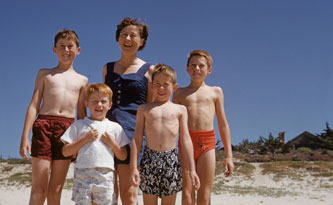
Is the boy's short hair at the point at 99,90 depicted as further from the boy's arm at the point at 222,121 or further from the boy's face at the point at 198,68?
the boy's arm at the point at 222,121

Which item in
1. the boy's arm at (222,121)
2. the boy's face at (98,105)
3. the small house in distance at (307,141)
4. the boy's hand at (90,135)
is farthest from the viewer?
the small house in distance at (307,141)

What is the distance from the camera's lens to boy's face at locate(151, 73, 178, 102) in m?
3.56

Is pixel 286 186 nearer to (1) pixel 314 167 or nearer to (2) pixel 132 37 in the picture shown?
(1) pixel 314 167

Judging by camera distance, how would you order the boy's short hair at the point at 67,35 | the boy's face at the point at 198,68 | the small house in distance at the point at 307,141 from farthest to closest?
the small house in distance at the point at 307,141, the boy's face at the point at 198,68, the boy's short hair at the point at 67,35

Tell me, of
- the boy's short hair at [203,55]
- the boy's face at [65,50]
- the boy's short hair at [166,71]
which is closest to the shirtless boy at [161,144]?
the boy's short hair at [166,71]

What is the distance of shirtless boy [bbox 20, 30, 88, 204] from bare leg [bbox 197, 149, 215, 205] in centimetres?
156

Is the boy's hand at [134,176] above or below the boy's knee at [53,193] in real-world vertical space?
above

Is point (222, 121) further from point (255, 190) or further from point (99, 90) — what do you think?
point (255, 190)

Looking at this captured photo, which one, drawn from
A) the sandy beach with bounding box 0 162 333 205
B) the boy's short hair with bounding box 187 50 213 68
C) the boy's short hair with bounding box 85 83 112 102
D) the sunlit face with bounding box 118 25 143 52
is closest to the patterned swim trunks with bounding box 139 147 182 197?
the boy's short hair with bounding box 85 83 112 102

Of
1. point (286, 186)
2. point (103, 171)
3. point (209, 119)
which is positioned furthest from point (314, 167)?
point (103, 171)

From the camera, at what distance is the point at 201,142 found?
3.97 meters

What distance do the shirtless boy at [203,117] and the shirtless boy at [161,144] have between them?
35 cm

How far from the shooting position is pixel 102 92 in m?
3.50

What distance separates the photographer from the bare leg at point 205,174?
3.91m
